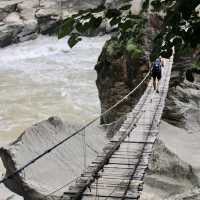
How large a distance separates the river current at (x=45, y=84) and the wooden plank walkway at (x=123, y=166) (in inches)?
128

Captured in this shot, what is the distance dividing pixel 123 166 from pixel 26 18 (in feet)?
94.8

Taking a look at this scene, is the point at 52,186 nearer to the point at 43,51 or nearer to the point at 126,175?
the point at 126,175

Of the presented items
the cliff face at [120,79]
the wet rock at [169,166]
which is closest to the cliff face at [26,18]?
the cliff face at [120,79]

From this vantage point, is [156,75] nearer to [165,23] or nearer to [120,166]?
[120,166]

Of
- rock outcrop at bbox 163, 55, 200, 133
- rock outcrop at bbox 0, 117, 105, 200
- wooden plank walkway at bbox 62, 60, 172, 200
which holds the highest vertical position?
wooden plank walkway at bbox 62, 60, 172, 200

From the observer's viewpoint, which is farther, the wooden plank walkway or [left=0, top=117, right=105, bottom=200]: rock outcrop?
[left=0, top=117, right=105, bottom=200]: rock outcrop

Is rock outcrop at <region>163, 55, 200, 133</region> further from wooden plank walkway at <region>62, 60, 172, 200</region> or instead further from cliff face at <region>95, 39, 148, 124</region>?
wooden plank walkway at <region>62, 60, 172, 200</region>

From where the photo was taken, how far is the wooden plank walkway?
221 inches

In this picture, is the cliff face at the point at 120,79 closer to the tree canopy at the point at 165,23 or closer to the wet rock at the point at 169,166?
the wet rock at the point at 169,166

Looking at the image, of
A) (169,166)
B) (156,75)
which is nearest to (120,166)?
(169,166)

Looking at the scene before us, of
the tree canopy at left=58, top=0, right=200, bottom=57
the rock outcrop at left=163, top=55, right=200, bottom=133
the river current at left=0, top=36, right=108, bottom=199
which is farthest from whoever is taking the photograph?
the river current at left=0, top=36, right=108, bottom=199

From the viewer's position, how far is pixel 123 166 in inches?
258

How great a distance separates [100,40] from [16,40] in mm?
5768

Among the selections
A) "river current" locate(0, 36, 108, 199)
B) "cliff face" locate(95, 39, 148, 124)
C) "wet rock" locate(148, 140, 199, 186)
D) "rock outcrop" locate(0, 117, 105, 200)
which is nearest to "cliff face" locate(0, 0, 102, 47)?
"river current" locate(0, 36, 108, 199)
